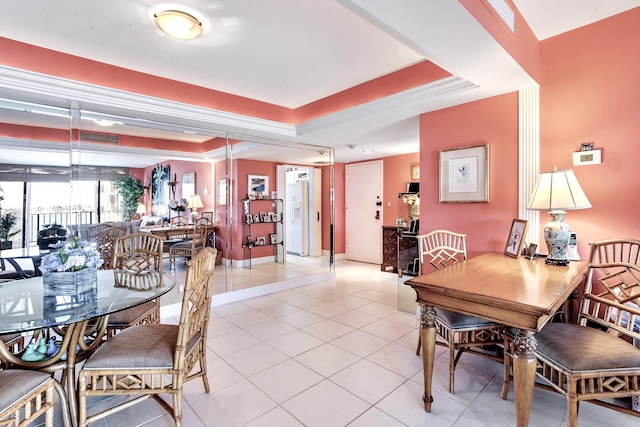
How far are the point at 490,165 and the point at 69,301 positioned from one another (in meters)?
3.23

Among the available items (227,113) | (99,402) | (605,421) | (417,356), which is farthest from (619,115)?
(99,402)

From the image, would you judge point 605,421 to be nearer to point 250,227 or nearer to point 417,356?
point 417,356

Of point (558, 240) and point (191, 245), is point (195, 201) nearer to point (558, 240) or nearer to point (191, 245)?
point (191, 245)

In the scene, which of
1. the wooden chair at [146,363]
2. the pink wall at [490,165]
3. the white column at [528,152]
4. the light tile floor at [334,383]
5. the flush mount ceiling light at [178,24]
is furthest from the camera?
the pink wall at [490,165]

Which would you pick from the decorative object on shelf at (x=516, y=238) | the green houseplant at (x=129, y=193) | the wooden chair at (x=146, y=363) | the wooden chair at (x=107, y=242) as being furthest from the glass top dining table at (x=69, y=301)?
the decorative object on shelf at (x=516, y=238)

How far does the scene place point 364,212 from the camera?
646cm

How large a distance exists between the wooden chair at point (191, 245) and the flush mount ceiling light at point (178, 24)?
2.44m

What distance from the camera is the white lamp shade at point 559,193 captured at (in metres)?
2.03

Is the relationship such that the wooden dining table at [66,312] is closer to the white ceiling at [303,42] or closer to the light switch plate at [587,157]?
the white ceiling at [303,42]

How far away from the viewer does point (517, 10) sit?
2094 mm

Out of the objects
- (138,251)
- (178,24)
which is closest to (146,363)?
(138,251)

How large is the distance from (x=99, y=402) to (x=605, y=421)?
2990 millimetres

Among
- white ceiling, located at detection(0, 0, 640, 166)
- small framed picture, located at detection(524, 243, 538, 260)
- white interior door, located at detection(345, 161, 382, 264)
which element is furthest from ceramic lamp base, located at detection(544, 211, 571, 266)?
white interior door, located at detection(345, 161, 382, 264)

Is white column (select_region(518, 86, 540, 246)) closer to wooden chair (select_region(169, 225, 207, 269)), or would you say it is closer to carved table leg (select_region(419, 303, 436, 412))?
carved table leg (select_region(419, 303, 436, 412))
